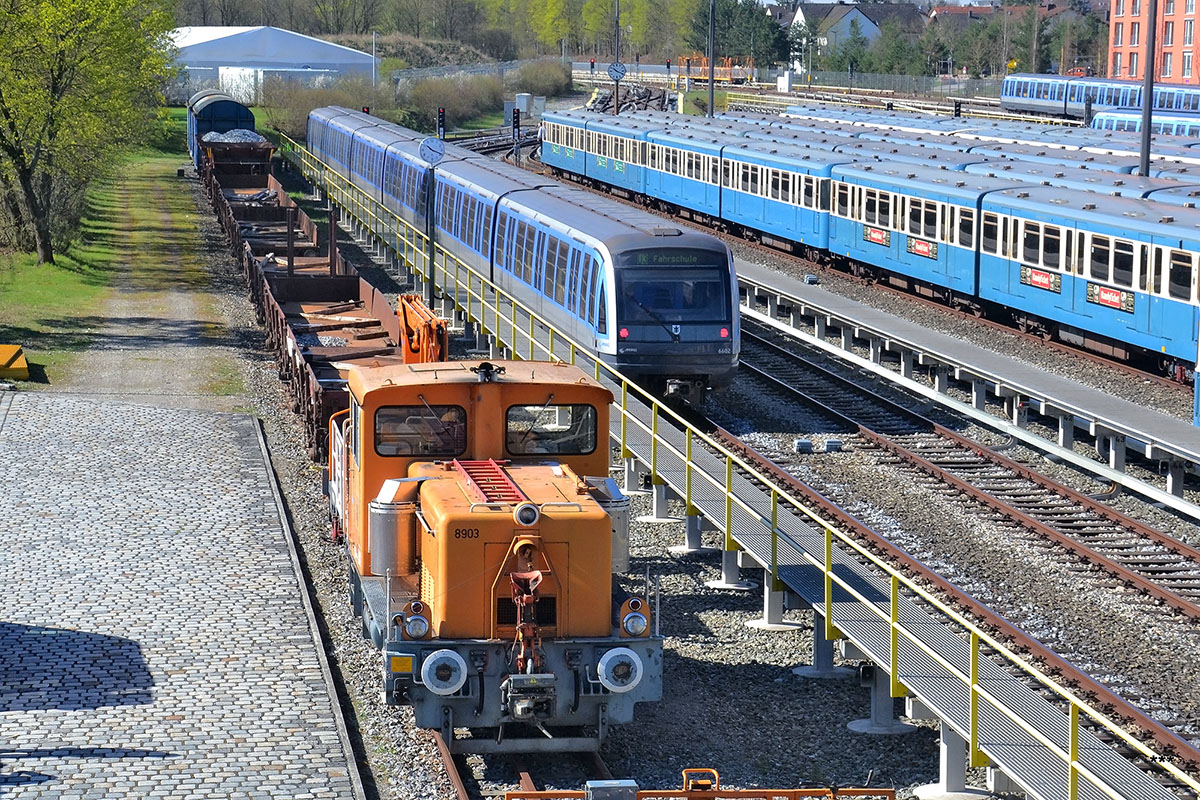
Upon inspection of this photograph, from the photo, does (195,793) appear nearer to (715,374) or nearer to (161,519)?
(161,519)

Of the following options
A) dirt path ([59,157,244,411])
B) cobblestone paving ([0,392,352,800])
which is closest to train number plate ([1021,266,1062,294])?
dirt path ([59,157,244,411])

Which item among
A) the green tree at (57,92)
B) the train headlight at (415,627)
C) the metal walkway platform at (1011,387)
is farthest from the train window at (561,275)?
the green tree at (57,92)

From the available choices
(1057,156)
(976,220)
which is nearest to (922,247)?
(976,220)

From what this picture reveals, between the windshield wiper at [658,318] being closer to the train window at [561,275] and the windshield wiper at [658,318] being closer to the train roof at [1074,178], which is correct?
the train window at [561,275]

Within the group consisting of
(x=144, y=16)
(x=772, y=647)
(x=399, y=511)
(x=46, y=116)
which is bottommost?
(x=772, y=647)

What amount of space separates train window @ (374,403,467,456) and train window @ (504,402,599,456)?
38cm

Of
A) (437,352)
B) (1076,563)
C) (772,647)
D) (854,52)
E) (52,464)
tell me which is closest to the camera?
(772,647)

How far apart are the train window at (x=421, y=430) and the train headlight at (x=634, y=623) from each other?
214cm

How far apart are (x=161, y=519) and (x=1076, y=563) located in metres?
9.59

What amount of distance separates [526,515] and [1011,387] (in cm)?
1234

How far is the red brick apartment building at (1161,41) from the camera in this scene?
300 feet

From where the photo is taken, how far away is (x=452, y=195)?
111 feet

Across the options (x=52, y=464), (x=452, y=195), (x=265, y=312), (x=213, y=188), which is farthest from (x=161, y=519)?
(x=213, y=188)

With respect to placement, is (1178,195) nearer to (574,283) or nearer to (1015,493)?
(574,283)
